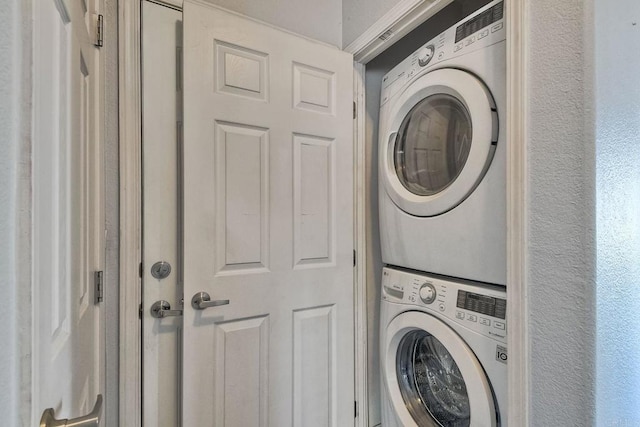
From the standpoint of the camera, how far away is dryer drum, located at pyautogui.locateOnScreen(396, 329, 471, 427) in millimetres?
1152

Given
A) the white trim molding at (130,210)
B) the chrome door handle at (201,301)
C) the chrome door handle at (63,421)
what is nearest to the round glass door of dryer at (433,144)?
the chrome door handle at (201,301)

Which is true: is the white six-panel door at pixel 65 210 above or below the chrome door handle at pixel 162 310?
above

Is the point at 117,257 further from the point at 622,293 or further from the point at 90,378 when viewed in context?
the point at 622,293

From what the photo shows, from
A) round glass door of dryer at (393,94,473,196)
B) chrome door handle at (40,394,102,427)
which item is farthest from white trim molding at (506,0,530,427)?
chrome door handle at (40,394,102,427)

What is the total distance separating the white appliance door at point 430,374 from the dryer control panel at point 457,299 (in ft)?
0.17

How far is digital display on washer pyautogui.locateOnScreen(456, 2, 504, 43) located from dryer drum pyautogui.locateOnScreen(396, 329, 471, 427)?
1.08 metres

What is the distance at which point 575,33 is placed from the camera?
711 mm

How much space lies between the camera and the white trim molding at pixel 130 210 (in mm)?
1073

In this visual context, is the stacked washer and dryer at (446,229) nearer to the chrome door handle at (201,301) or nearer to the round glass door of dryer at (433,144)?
the round glass door of dryer at (433,144)

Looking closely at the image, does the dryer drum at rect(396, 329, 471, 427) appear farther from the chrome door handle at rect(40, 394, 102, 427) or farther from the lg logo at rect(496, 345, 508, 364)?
the chrome door handle at rect(40, 394, 102, 427)

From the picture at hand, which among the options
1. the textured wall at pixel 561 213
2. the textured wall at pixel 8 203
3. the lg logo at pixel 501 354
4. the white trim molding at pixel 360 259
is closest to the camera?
the textured wall at pixel 8 203

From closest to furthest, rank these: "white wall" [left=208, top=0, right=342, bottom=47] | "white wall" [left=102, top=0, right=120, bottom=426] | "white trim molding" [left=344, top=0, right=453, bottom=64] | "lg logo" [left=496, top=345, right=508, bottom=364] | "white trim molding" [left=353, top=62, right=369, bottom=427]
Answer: "lg logo" [left=496, top=345, right=508, bottom=364] < "white wall" [left=102, top=0, right=120, bottom=426] < "white trim molding" [left=344, top=0, right=453, bottom=64] < "white wall" [left=208, top=0, right=342, bottom=47] < "white trim molding" [left=353, top=62, right=369, bottom=427]

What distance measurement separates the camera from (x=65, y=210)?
589mm

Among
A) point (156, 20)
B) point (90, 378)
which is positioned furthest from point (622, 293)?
point (156, 20)
